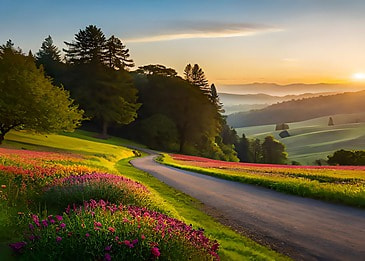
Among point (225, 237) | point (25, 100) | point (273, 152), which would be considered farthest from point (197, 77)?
point (225, 237)

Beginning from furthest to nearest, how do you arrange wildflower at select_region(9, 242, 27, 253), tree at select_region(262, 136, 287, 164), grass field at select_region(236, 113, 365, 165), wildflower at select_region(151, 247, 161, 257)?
1. grass field at select_region(236, 113, 365, 165)
2. tree at select_region(262, 136, 287, 164)
3. wildflower at select_region(9, 242, 27, 253)
4. wildflower at select_region(151, 247, 161, 257)

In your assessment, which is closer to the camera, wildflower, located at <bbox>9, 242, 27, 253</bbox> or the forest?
wildflower, located at <bbox>9, 242, 27, 253</bbox>

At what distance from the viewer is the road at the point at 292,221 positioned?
30.7 ft

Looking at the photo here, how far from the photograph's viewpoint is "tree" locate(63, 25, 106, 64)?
75.8 meters

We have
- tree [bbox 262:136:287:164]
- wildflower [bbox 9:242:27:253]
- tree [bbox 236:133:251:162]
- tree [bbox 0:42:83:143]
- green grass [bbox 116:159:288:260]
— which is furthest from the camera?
tree [bbox 236:133:251:162]

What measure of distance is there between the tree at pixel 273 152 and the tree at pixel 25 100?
8271cm

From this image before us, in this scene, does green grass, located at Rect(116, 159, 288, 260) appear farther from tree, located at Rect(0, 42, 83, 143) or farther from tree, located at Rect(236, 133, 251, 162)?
tree, located at Rect(236, 133, 251, 162)

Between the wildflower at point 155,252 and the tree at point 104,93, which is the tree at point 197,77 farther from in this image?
the wildflower at point 155,252

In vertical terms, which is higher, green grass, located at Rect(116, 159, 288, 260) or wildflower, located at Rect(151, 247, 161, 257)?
wildflower, located at Rect(151, 247, 161, 257)

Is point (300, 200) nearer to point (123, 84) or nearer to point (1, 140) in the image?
point (1, 140)

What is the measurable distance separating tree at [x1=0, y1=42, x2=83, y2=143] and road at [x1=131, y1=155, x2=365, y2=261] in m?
25.0

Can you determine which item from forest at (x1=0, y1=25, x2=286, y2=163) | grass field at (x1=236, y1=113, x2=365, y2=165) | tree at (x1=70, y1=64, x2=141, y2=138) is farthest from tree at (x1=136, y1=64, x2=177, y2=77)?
grass field at (x1=236, y1=113, x2=365, y2=165)

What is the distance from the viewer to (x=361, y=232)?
10953 mm

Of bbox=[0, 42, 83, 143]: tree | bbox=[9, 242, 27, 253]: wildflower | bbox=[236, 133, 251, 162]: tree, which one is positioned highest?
bbox=[0, 42, 83, 143]: tree
